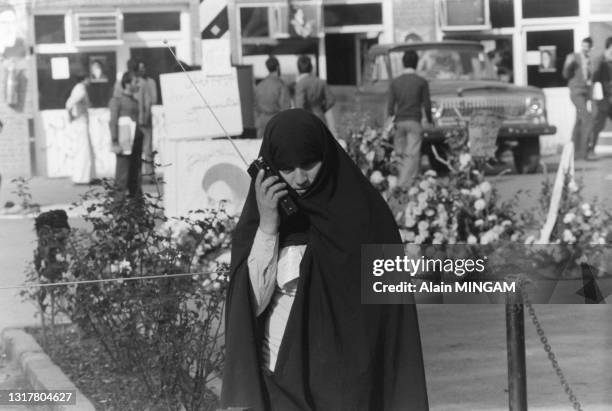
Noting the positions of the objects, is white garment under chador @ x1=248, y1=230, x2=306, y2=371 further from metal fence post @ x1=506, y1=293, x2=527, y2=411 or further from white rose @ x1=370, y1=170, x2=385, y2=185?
white rose @ x1=370, y1=170, x2=385, y2=185

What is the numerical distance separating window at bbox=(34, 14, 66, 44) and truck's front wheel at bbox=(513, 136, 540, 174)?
11.0ft

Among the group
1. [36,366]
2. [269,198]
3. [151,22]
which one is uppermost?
[151,22]

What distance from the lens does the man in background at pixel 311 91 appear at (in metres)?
7.37

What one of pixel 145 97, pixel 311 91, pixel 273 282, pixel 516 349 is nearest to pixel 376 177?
pixel 311 91

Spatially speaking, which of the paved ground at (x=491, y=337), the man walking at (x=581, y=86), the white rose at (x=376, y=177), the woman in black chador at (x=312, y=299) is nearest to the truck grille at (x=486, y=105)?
the paved ground at (x=491, y=337)

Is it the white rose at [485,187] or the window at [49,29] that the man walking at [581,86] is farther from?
the window at [49,29]

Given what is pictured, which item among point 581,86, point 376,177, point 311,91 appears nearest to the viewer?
point 311,91

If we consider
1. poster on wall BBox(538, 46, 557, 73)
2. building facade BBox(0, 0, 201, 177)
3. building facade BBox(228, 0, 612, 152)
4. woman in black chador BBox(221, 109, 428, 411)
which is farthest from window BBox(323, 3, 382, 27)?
woman in black chador BBox(221, 109, 428, 411)

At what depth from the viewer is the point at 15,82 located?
6.98 metres

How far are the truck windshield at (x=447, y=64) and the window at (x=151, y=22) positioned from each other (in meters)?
1.44

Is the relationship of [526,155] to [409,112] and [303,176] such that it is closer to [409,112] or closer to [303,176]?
[409,112]

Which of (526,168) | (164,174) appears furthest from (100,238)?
(526,168)

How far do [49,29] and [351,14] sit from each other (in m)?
1.70

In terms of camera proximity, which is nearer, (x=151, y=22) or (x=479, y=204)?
(x=151, y=22)
